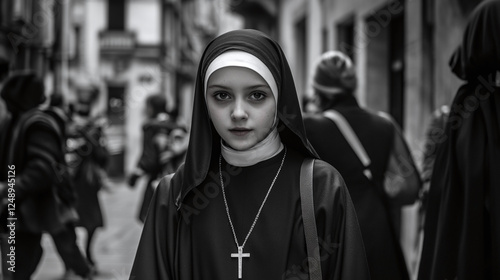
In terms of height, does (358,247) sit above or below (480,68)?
below

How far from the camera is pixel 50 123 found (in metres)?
5.28

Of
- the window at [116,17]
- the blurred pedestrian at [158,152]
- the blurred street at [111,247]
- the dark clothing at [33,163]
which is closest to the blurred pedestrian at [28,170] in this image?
the dark clothing at [33,163]

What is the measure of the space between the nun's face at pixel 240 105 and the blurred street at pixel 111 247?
17.4 feet

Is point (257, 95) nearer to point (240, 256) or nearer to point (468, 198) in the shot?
point (240, 256)

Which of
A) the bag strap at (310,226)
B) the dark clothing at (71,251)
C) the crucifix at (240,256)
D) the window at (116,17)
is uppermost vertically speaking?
the window at (116,17)

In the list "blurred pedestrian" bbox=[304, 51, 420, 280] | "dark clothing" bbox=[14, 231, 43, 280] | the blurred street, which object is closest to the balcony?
the blurred street

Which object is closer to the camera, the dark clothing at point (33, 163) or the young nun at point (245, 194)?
the young nun at point (245, 194)

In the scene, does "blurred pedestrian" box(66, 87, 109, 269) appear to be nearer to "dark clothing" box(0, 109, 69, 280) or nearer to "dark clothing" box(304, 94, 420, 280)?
"dark clothing" box(0, 109, 69, 280)

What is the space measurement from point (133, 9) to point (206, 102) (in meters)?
26.2

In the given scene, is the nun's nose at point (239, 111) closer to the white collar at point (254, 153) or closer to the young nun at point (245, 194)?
the young nun at point (245, 194)

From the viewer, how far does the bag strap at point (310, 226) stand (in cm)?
240

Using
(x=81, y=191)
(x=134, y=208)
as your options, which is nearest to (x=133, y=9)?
(x=134, y=208)

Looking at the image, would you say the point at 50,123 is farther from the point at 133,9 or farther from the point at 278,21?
the point at 133,9

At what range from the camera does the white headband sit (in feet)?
7.85
